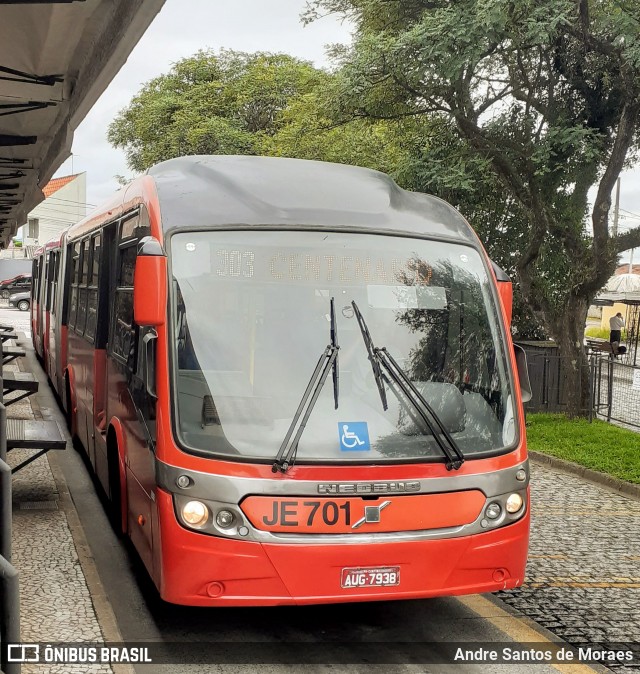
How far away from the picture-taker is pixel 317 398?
531 cm

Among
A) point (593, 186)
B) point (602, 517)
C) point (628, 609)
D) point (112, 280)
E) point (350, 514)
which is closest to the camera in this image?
point (350, 514)

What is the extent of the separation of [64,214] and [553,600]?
7573cm

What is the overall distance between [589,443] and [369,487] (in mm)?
8253

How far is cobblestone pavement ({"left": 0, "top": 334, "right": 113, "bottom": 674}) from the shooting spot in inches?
211

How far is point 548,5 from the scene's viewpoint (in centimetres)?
1255

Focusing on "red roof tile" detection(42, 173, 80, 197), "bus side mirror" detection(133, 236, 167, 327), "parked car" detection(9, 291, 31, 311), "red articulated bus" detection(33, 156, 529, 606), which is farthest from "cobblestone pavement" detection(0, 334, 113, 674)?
"red roof tile" detection(42, 173, 80, 197)

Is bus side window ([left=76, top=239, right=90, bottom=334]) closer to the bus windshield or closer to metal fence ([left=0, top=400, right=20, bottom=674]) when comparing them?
the bus windshield

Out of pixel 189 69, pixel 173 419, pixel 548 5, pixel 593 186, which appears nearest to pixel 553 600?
pixel 173 419

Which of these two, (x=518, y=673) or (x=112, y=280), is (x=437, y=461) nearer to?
(x=518, y=673)

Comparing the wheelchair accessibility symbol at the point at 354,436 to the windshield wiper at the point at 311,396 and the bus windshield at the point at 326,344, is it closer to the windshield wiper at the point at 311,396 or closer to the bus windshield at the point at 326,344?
the bus windshield at the point at 326,344

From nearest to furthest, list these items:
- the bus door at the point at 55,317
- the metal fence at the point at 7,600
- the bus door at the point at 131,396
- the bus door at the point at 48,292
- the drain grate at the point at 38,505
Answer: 1. the metal fence at the point at 7,600
2. the bus door at the point at 131,396
3. the drain grate at the point at 38,505
4. the bus door at the point at 55,317
5. the bus door at the point at 48,292

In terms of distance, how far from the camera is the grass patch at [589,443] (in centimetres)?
1117

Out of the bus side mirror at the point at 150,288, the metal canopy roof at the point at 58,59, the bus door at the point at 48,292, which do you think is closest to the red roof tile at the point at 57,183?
the bus door at the point at 48,292

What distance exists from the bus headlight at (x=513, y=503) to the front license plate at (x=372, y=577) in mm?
834
